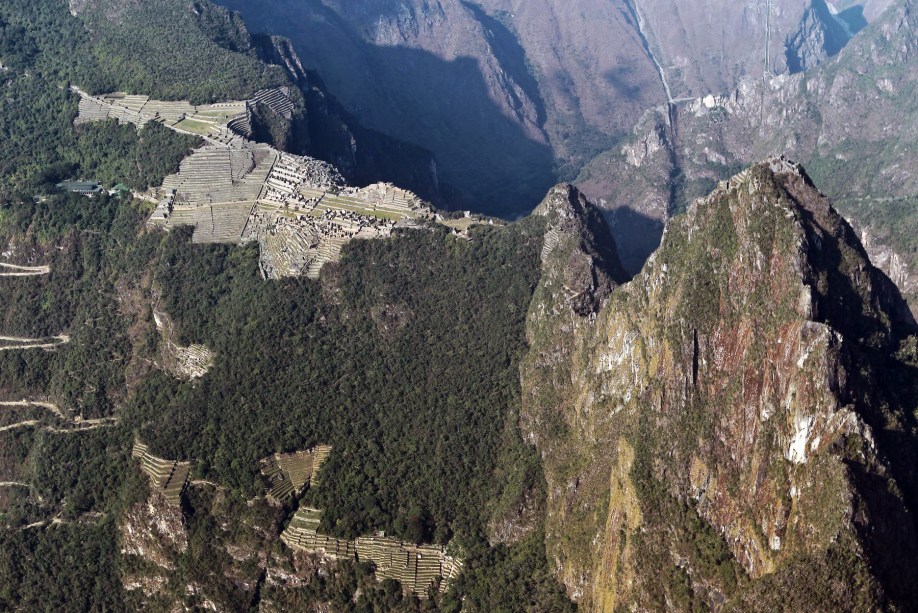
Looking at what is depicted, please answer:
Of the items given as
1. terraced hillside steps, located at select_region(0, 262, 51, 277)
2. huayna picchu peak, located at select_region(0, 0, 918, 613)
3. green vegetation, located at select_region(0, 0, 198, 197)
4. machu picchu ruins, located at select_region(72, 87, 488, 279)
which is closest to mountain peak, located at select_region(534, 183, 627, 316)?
huayna picchu peak, located at select_region(0, 0, 918, 613)

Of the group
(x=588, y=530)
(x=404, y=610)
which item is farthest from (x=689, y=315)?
(x=404, y=610)

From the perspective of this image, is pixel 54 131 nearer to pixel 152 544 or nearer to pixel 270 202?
pixel 270 202

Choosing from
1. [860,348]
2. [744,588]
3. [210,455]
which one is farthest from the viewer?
[210,455]

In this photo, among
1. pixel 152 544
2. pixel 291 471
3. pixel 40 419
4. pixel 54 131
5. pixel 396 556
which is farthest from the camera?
pixel 54 131

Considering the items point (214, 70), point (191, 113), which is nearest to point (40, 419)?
point (191, 113)

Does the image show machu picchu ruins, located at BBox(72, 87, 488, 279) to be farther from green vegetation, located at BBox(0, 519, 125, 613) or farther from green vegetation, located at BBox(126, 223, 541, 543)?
green vegetation, located at BBox(0, 519, 125, 613)

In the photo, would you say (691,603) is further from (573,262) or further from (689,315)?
(573,262)
